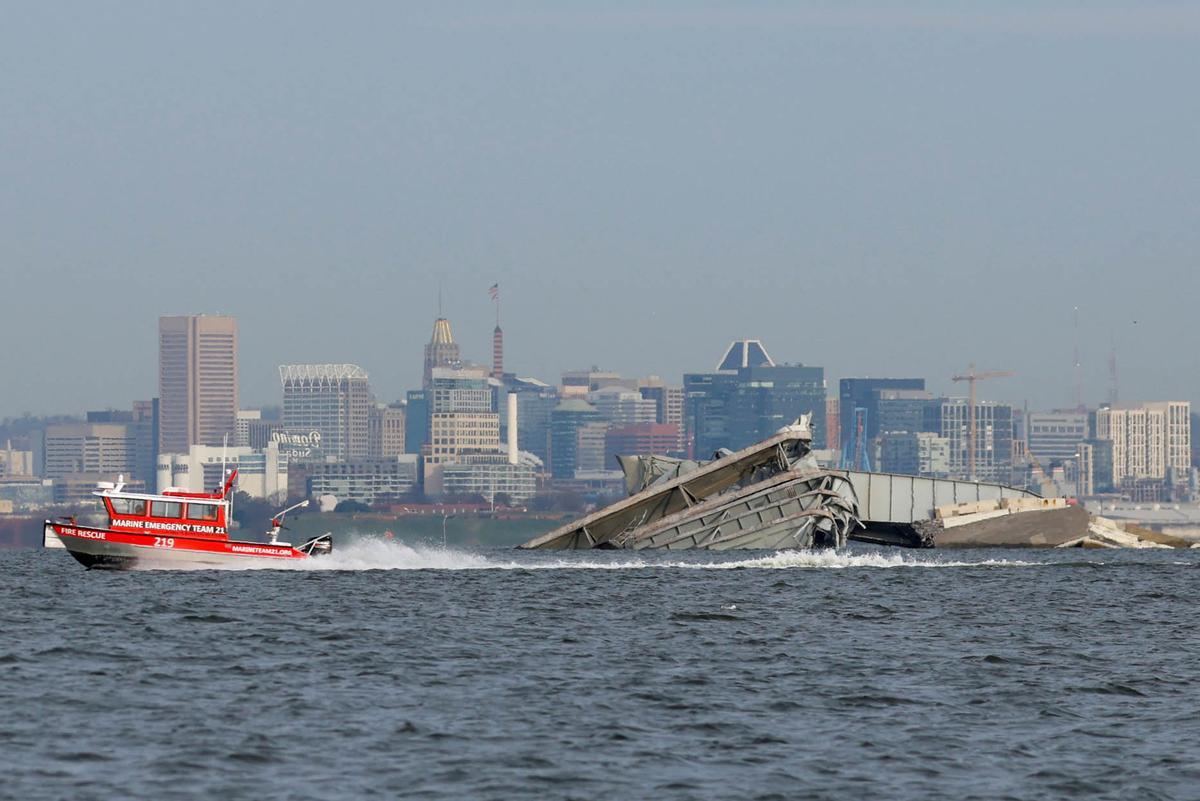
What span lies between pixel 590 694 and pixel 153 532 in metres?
37.3

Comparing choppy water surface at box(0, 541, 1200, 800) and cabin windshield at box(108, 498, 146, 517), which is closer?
choppy water surface at box(0, 541, 1200, 800)

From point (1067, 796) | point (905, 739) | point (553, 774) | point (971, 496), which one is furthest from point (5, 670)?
point (971, 496)

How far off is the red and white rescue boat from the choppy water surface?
4362 mm

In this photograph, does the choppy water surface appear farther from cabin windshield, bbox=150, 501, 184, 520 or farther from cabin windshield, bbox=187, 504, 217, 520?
cabin windshield, bbox=187, 504, 217, 520

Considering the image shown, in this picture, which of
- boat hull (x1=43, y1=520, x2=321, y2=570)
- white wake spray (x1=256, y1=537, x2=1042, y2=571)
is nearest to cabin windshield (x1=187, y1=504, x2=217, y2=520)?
boat hull (x1=43, y1=520, x2=321, y2=570)

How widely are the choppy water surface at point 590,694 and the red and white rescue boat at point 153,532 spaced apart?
436cm

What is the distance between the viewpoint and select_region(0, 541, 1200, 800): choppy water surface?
3048 centimetres

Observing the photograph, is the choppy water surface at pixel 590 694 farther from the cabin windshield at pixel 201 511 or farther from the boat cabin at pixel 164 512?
the cabin windshield at pixel 201 511

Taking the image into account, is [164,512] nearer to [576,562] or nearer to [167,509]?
[167,509]

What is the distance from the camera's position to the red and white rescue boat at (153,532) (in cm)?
7344

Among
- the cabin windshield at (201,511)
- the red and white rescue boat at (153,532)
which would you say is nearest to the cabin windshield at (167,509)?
the red and white rescue boat at (153,532)

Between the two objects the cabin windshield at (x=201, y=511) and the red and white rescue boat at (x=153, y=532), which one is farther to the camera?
the cabin windshield at (x=201, y=511)

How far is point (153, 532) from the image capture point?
73438 mm

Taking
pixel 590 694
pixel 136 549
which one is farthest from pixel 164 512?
pixel 590 694
